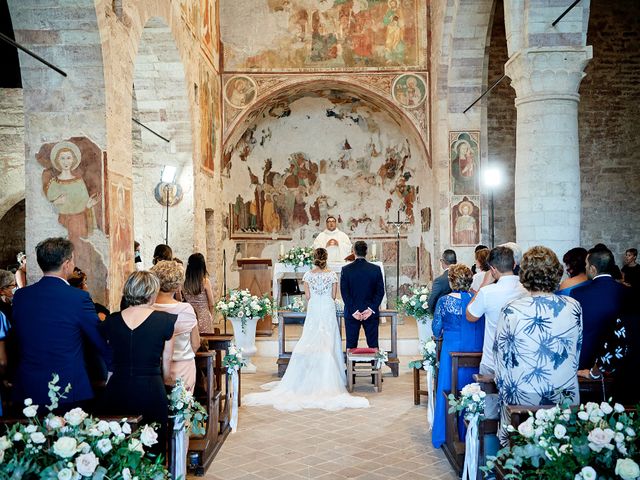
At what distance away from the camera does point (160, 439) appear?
14.1 feet

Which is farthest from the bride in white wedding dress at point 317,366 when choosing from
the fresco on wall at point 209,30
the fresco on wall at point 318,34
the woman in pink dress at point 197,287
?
the fresco on wall at point 318,34

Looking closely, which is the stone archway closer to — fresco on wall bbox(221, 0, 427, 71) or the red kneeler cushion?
fresco on wall bbox(221, 0, 427, 71)

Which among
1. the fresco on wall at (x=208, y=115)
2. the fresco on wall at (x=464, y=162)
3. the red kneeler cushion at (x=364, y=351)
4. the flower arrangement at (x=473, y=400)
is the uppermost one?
the fresco on wall at (x=208, y=115)

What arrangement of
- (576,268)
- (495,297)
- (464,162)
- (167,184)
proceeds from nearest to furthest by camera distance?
(495,297) < (576,268) < (167,184) < (464,162)

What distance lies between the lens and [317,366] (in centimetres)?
809

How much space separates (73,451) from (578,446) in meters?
2.24

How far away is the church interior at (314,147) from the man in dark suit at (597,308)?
1633mm

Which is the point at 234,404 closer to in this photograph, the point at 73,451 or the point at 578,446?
the point at 73,451

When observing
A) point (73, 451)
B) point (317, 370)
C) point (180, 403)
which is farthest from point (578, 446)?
point (317, 370)

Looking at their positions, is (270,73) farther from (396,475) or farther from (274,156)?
(396,475)

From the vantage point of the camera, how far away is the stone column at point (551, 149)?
27.0 ft

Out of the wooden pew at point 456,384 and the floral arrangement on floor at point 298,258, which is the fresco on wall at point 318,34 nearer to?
the floral arrangement on floor at point 298,258

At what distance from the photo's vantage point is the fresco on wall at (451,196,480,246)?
15.0 metres

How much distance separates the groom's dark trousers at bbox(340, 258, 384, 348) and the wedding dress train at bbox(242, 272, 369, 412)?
351 mm
